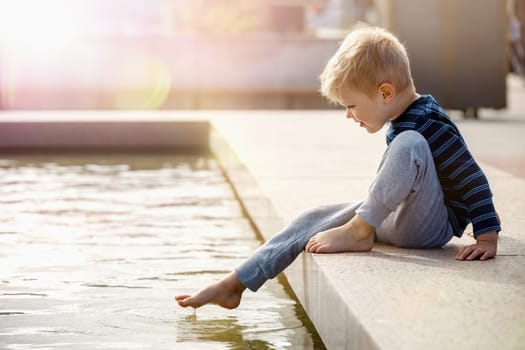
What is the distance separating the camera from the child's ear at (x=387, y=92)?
13.9 ft

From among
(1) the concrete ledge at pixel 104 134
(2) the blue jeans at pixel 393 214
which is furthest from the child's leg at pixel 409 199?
(1) the concrete ledge at pixel 104 134

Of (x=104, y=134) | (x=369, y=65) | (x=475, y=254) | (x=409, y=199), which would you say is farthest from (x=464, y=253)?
(x=104, y=134)

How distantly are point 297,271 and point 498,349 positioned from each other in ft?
5.89

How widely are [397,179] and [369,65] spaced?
42 cm

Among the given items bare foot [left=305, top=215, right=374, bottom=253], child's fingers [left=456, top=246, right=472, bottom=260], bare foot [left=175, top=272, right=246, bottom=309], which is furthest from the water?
child's fingers [left=456, top=246, right=472, bottom=260]

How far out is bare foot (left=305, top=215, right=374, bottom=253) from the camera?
430 centimetres

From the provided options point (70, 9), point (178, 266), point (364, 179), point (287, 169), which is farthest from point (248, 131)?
point (70, 9)

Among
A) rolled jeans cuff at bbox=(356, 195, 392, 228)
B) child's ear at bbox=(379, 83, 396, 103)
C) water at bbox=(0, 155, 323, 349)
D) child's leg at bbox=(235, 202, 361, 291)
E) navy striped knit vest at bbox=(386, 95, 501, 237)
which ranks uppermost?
child's ear at bbox=(379, 83, 396, 103)

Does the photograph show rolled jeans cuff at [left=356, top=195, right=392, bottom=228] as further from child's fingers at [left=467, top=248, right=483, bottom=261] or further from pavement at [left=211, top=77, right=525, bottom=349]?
child's fingers at [left=467, top=248, right=483, bottom=261]

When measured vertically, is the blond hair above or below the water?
above

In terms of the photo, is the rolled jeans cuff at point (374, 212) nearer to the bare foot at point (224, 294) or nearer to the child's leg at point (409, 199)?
the child's leg at point (409, 199)

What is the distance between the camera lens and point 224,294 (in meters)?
4.32

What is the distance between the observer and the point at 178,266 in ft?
18.5

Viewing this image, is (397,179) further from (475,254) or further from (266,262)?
(266,262)
